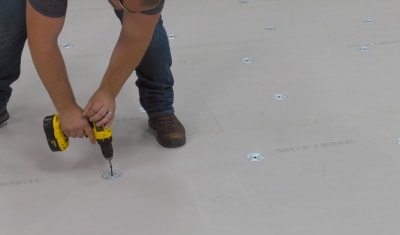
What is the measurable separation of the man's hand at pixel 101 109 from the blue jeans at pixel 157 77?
0.93 ft

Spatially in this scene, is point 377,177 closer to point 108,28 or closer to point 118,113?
point 118,113

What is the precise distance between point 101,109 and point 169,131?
0.34 meters

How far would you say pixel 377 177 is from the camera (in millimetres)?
1563

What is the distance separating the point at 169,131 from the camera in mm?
1707

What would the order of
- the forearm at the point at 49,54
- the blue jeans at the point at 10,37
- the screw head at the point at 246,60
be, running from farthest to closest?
the screw head at the point at 246,60, the blue jeans at the point at 10,37, the forearm at the point at 49,54

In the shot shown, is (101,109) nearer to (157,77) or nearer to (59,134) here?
(59,134)

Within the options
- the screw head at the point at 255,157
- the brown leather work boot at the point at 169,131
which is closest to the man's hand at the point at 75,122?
the brown leather work boot at the point at 169,131

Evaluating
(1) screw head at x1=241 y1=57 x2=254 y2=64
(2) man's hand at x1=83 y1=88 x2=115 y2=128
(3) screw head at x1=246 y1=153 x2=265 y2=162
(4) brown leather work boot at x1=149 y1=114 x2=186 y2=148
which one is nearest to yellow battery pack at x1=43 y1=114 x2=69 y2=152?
(2) man's hand at x1=83 y1=88 x2=115 y2=128

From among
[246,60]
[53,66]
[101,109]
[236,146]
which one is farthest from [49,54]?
[246,60]

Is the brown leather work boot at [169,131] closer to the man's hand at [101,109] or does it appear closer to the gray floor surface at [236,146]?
the gray floor surface at [236,146]

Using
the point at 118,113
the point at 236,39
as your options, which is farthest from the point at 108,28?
the point at 118,113

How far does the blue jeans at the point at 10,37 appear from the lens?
1.60m

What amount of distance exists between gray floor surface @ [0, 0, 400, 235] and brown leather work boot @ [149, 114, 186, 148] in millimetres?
25

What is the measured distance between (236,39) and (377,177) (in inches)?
41.7
